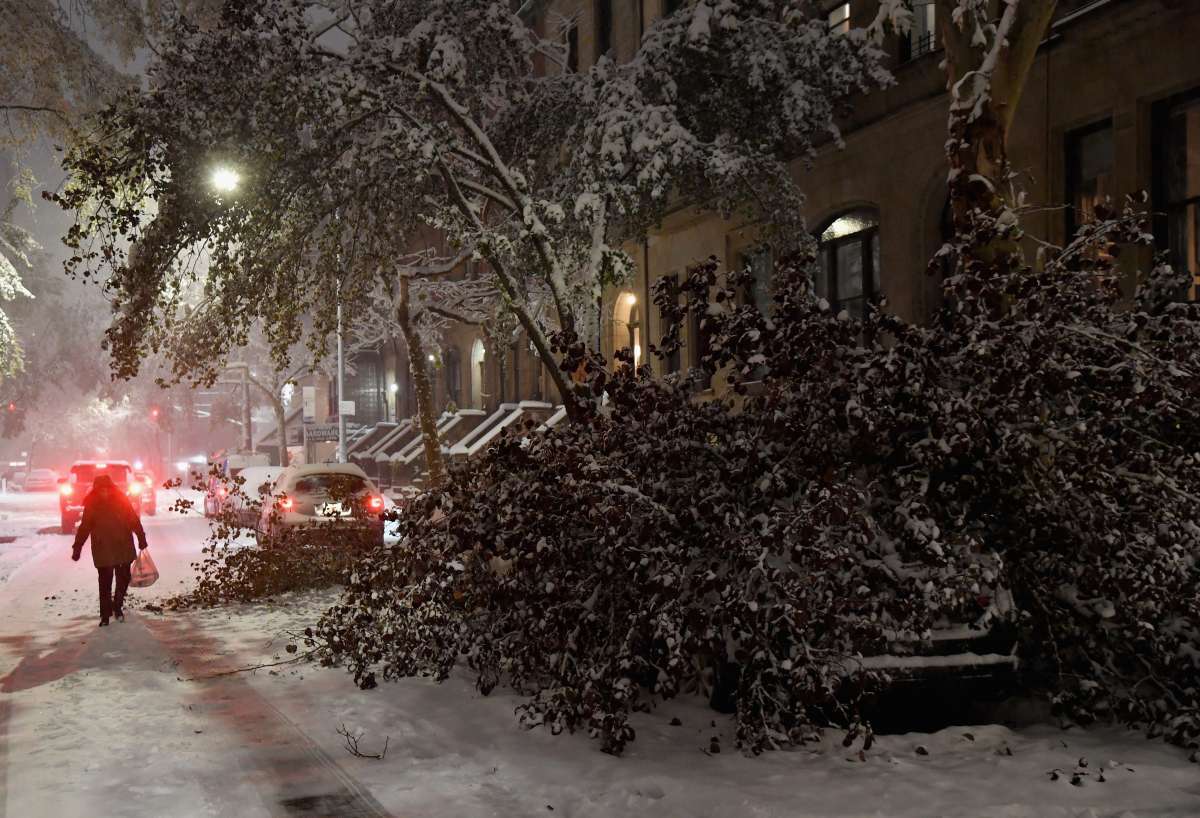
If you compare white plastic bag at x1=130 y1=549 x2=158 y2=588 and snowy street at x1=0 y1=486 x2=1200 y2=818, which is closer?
snowy street at x1=0 y1=486 x2=1200 y2=818

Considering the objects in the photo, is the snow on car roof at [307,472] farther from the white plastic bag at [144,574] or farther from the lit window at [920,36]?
the lit window at [920,36]

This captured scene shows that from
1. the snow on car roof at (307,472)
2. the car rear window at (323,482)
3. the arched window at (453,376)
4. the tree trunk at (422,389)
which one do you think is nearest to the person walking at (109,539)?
the car rear window at (323,482)

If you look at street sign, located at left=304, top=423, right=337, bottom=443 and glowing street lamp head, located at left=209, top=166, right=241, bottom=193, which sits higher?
glowing street lamp head, located at left=209, top=166, right=241, bottom=193

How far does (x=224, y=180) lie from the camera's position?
11.7 meters

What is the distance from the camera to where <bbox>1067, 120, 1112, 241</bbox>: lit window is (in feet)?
43.8

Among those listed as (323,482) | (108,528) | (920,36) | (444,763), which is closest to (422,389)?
(323,482)

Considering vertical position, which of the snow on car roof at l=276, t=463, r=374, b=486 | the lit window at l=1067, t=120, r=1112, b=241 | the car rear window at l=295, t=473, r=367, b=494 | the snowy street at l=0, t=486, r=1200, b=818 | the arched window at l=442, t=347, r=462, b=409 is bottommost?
the snowy street at l=0, t=486, r=1200, b=818

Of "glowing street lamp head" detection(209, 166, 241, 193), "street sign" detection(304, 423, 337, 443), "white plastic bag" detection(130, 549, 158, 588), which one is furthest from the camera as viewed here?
"street sign" detection(304, 423, 337, 443)

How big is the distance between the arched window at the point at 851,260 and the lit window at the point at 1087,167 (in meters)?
3.81

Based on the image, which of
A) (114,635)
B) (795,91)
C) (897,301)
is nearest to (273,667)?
(114,635)

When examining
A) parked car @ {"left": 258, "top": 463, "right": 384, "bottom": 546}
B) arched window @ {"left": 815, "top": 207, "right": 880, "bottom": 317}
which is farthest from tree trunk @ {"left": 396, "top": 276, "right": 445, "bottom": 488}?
arched window @ {"left": 815, "top": 207, "right": 880, "bottom": 317}

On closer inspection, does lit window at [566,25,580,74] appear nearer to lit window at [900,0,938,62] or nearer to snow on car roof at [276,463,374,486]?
lit window at [900,0,938,62]

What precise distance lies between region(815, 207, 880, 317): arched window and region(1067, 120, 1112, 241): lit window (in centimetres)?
381

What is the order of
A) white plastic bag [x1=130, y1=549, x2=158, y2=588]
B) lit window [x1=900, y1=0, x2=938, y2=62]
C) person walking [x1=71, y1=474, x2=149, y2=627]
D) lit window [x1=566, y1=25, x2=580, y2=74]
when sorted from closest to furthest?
1. person walking [x1=71, y1=474, x2=149, y2=627]
2. white plastic bag [x1=130, y1=549, x2=158, y2=588]
3. lit window [x1=900, y1=0, x2=938, y2=62]
4. lit window [x1=566, y1=25, x2=580, y2=74]
